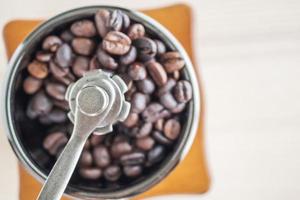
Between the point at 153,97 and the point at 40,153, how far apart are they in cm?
11

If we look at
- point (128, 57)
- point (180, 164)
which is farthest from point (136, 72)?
point (180, 164)

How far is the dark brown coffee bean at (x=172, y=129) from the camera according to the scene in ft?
1.38

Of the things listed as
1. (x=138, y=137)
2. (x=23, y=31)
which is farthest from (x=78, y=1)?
(x=138, y=137)

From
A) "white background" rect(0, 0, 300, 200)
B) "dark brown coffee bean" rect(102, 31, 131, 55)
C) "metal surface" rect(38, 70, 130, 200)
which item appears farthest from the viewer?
"white background" rect(0, 0, 300, 200)

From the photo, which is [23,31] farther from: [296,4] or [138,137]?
[296,4]

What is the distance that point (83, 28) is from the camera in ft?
1.36

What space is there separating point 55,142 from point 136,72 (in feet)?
0.30

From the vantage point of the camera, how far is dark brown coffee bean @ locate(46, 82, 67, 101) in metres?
0.42

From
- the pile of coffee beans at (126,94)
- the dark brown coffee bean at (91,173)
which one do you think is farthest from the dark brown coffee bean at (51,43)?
the dark brown coffee bean at (91,173)

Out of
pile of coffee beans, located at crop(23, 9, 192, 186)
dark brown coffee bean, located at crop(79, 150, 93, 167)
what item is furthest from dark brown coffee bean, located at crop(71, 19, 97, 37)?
dark brown coffee bean, located at crop(79, 150, 93, 167)

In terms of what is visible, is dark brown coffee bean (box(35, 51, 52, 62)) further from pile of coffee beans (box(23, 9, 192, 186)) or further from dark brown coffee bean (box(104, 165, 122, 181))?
dark brown coffee bean (box(104, 165, 122, 181))

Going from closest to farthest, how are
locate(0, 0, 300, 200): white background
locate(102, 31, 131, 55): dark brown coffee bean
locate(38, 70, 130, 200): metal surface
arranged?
locate(38, 70, 130, 200): metal surface < locate(102, 31, 131, 55): dark brown coffee bean < locate(0, 0, 300, 200): white background

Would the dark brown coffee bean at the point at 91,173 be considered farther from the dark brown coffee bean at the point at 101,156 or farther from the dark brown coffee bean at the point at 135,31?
the dark brown coffee bean at the point at 135,31

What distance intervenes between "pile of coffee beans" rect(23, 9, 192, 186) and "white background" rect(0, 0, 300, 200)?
0.10 m
